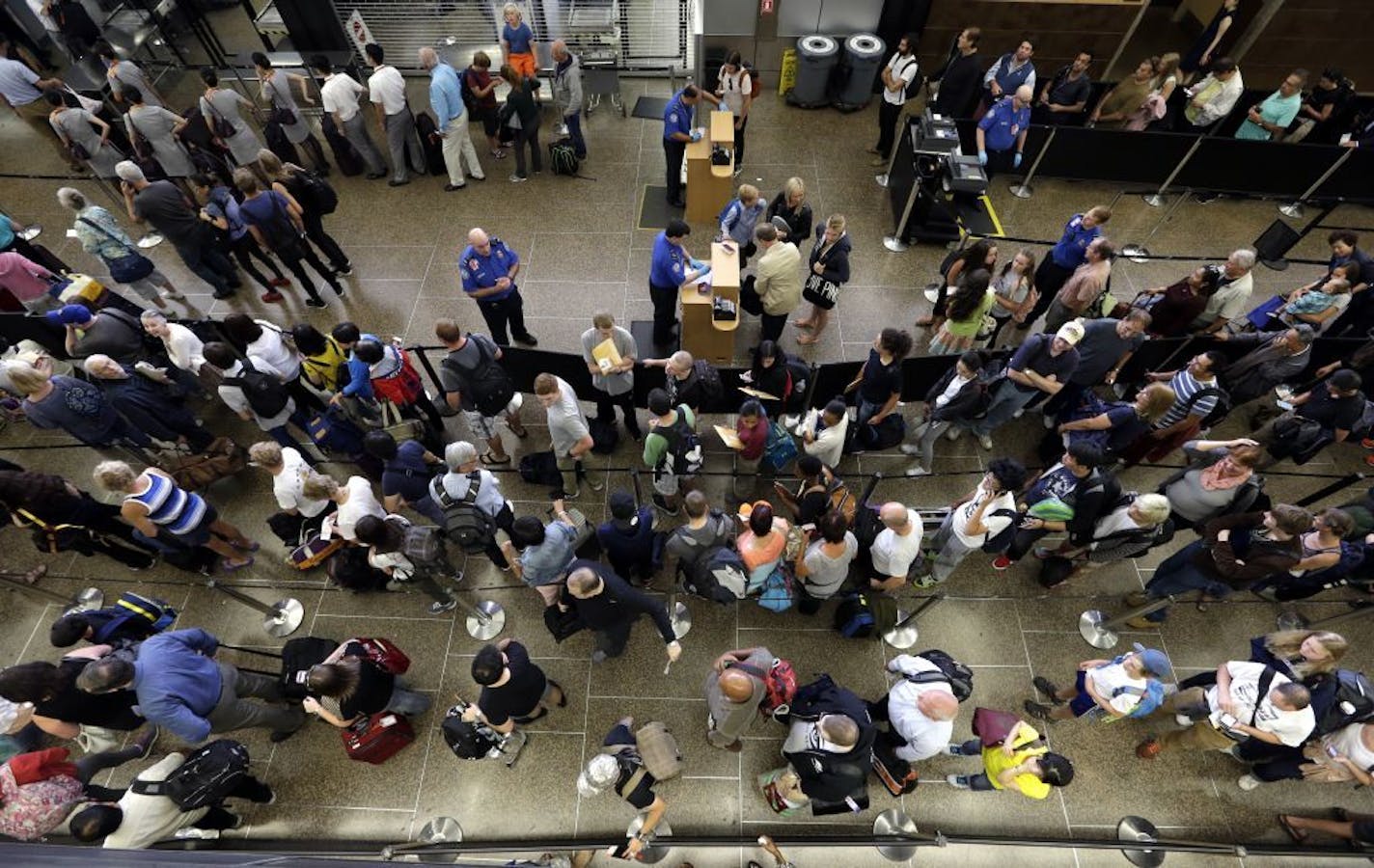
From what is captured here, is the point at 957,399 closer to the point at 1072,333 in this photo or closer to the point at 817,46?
the point at 1072,333

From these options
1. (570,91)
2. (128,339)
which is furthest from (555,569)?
(570,91)

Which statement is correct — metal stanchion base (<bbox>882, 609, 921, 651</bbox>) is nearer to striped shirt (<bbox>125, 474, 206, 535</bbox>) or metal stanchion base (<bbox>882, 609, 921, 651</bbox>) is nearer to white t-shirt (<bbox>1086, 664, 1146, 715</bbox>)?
white t-shirt (<bbox>1086, 664, 1146, 715</bbox>)

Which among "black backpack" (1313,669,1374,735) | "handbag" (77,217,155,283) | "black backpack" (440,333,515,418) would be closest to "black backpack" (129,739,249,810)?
"black backpack" (440,333,515,418)

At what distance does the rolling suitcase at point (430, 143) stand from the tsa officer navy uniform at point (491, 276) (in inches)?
154

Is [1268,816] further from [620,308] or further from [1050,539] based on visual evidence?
[620,308]

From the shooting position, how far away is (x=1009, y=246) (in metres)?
8.88

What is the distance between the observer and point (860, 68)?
414 inches

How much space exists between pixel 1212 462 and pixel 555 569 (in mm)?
→ 5379

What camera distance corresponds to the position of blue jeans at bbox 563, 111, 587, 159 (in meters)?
9.45

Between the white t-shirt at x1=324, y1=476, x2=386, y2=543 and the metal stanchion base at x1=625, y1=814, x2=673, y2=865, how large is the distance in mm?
2958

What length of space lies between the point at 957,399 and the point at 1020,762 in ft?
9.61

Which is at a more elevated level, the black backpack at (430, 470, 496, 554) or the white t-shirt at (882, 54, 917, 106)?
the white t-shirt at (882, 54, 917, 106)

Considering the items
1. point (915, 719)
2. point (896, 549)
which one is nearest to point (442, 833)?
point (915, 719)

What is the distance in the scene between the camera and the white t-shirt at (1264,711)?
404 cm
